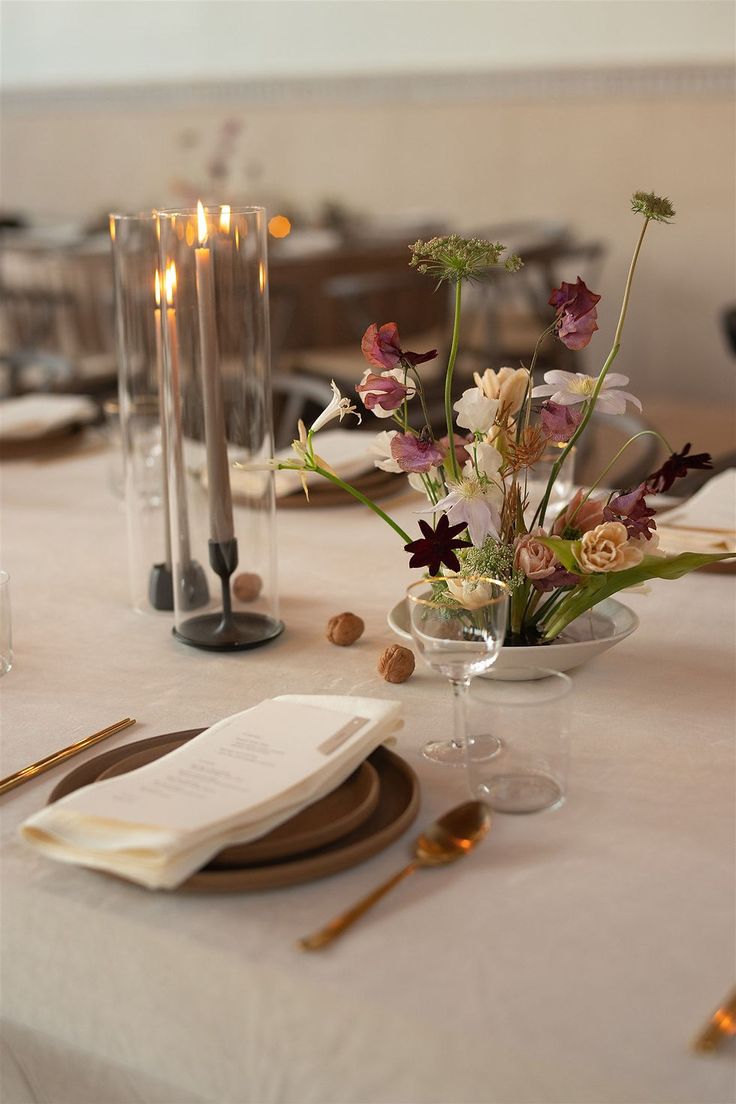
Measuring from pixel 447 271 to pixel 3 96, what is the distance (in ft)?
23.2

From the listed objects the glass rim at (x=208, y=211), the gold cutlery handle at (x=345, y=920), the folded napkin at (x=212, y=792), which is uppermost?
the glass rim at (x=208, y=211)

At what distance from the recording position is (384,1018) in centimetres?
73

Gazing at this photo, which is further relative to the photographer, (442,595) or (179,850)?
(442,595)

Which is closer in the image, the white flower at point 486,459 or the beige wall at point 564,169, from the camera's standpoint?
the white flower at point 486,459

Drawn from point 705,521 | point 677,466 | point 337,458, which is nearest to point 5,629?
point 677,466

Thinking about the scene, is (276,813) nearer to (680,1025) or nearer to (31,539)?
(680,1025)

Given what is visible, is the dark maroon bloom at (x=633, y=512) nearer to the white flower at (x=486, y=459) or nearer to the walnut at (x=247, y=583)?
the white flower at (x=486, y=459)

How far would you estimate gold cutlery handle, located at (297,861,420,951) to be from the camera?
2.55 feet

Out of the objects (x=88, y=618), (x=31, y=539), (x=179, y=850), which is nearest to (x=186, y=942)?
(x=179, y=850)

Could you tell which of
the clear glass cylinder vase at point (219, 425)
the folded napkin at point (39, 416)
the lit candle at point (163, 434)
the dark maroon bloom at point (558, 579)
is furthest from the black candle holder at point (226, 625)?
the folded napkin at point (39, 416)

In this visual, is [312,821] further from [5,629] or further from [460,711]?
[5,629]

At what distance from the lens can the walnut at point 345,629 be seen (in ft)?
4.24

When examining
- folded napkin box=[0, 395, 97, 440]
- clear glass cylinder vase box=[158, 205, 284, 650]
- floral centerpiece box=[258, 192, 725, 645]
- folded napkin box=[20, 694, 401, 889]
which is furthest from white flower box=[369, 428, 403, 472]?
folded napkin box=[0, 395, 97, 440]

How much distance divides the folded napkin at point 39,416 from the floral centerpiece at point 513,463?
119 centimetres
